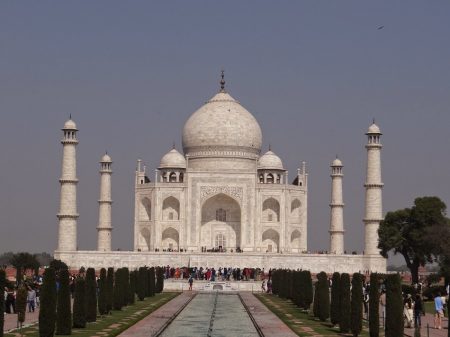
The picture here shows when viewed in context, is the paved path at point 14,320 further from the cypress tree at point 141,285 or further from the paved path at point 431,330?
the paved path at point 431,330

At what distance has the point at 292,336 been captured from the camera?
1950cm

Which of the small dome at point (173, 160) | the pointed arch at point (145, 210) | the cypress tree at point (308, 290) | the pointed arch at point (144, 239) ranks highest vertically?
the small dome at point (173, 160)

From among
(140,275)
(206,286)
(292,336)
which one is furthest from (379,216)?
(292,336)

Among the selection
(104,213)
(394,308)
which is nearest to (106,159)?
(104,213)

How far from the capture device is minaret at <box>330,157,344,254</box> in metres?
53.6

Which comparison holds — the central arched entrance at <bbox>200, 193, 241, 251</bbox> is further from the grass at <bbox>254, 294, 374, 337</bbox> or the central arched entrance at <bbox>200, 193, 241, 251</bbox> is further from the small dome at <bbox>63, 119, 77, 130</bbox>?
the grass at <bbox>254, 294, 374, 337</bbox>

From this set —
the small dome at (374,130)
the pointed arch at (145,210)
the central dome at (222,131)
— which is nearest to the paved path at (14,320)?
the pointed arch at (145,210)

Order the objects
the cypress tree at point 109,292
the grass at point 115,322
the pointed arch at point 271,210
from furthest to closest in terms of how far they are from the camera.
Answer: the pointed arch at point 271,210
the cypress tree at point 109,292
the grass at point 115,322

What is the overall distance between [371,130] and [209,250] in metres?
10.1

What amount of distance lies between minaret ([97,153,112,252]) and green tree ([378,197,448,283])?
15.1 m

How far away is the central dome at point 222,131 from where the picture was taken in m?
54.6

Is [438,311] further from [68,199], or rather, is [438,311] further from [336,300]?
[68,199]

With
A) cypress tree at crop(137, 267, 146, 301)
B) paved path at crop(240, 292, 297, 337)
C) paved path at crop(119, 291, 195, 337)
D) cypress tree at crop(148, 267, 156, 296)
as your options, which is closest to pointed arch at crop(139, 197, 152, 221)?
cypress tree at crop(148, 267, 156, 296)

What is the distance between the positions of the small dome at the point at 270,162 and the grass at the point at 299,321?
22965 millimetres
